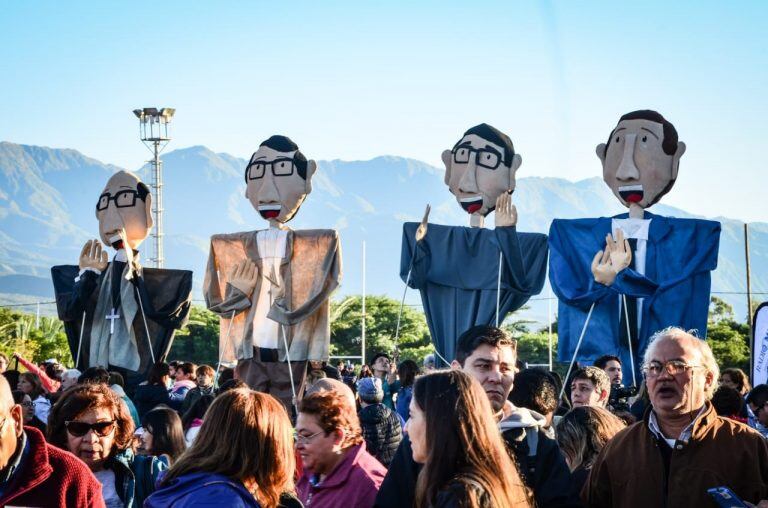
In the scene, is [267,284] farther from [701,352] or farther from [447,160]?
[701,352]

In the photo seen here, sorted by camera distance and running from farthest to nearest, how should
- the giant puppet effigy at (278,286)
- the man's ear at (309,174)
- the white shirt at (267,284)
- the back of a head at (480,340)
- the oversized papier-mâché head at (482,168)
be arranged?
1. the man's ear at (309,174)
2. the white shirt at (267,284)
3. the giant puppet effigy at (278,286)
4. the oversized papier-mâché head at (482,168)
5. the back of a head at (480,340)

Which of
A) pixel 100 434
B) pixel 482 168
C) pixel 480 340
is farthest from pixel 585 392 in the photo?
pixel 482 168

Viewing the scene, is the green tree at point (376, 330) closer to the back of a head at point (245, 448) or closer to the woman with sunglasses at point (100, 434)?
the woman with sunglasses at point (100, 434)

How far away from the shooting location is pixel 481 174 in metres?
13.4

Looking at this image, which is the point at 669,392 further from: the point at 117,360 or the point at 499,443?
the point at 117,360

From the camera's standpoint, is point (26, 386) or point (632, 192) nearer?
point (26, 386)

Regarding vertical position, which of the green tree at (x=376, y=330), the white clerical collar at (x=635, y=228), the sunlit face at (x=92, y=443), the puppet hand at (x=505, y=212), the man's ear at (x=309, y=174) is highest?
the man's ear at (x=309, y=174)

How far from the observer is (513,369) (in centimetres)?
566

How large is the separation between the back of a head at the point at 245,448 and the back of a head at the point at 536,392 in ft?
6.43

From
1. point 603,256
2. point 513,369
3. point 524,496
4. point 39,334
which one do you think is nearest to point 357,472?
point 513,369

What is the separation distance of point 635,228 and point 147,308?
6.20 m

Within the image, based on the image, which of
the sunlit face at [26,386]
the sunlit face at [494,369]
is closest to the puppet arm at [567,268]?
the sunlit face at [26,386]

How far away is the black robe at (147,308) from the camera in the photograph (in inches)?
605

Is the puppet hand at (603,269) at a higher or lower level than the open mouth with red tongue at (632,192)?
lower
